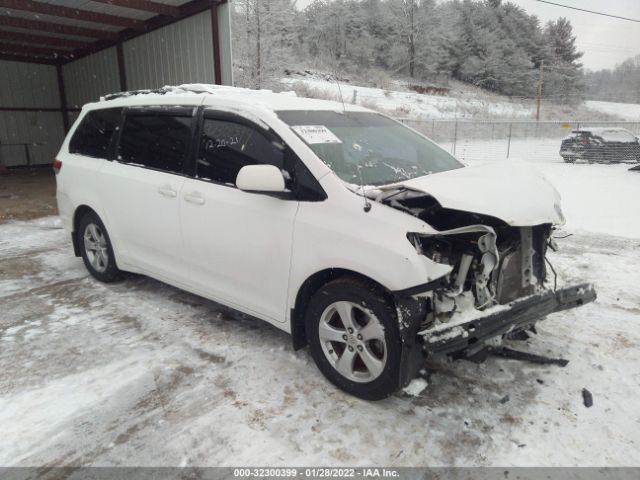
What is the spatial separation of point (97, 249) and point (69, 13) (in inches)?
311

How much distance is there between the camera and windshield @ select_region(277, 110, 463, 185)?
298cm

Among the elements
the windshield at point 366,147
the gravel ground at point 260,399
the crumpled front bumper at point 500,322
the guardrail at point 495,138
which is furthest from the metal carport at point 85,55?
the guardrail at point 495,138

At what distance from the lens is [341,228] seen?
2641 millimetres

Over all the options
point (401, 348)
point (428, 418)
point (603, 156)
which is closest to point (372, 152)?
point (401, 348)

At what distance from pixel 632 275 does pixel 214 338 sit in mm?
4355

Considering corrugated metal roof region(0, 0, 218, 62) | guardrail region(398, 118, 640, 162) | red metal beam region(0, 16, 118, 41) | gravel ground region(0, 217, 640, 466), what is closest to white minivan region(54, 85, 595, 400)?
gravel ground region(0, 217, 640, 466)

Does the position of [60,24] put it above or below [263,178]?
above

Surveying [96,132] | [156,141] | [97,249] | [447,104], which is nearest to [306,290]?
[156,141]

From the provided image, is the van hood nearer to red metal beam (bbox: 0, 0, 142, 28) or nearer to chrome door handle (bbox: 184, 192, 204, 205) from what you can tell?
chrome door handle (bbox: 184, 192, 204, 205)

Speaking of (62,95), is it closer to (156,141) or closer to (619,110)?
(156,141)

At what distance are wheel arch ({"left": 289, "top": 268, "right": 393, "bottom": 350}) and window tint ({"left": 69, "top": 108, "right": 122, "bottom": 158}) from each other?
2.72 m

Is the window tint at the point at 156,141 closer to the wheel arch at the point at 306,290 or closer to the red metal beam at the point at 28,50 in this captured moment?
the wheel arch at the point at 306,290

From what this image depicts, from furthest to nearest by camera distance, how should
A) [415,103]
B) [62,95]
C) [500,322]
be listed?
[415,103] → [62,95] → [500,322]

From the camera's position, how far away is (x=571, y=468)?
7.29ft
